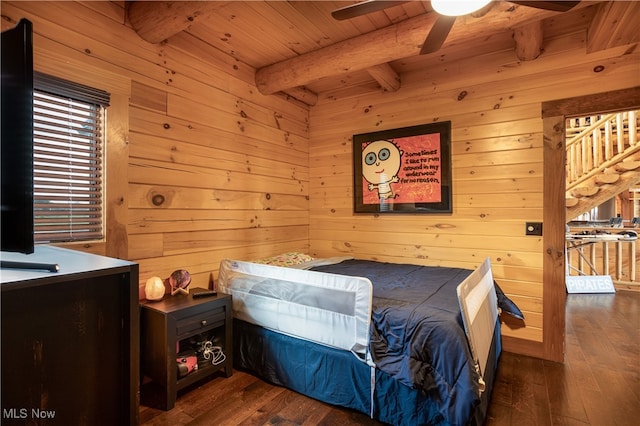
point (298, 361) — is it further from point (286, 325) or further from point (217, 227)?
point (217, 227)

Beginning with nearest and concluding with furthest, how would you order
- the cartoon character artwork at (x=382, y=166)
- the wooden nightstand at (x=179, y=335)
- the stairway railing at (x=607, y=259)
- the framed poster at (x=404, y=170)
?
the wooden nightstand at (x=179, y=335)
the framed poster at (x=404, y=170)
the cartoon character artwork at (x=382, y=166)
the stairway railing at (x=607, y=259)

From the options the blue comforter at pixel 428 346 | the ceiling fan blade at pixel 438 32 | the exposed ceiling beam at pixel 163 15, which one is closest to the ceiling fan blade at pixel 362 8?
the ceiling fan blade at pixel 438 32

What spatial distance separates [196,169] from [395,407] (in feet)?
7.08

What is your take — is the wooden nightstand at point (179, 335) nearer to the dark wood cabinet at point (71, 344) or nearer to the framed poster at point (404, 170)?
the dark wood cabinet at point (71, 344)

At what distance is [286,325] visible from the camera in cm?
213

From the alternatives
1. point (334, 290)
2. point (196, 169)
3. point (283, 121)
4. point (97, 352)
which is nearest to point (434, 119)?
point (283, 121)

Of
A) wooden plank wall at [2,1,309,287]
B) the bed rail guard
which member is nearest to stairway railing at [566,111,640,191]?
wooden plank wall at [2,1,309,287]

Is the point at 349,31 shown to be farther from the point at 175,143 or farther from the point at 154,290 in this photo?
the point at 154,290

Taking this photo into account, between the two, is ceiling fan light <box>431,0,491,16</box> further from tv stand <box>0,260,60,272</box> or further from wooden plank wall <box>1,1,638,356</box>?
tv stand <box>0,260,60,272</box>

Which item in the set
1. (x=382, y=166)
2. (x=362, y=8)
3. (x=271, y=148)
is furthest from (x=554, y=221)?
(x=271, y=148)

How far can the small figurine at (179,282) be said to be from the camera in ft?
7.25

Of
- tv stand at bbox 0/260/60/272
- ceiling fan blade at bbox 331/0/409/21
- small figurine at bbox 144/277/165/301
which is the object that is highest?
ceiling fan blade at bbox 331/0/409/21

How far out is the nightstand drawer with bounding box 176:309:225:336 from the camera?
1.94 m

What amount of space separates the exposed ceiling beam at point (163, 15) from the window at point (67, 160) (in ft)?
1.75
